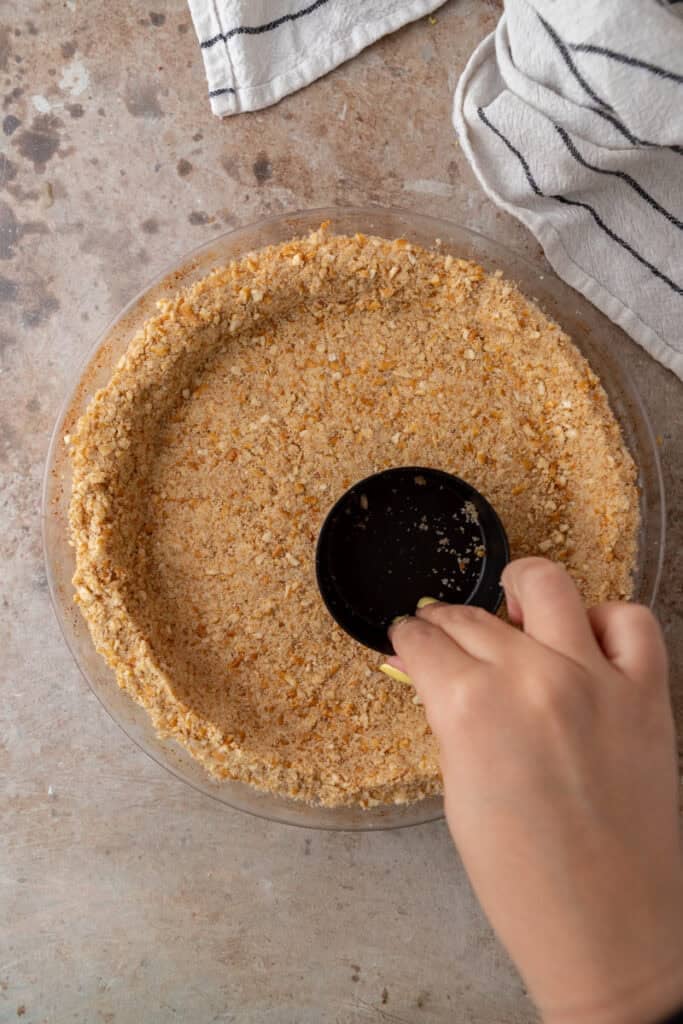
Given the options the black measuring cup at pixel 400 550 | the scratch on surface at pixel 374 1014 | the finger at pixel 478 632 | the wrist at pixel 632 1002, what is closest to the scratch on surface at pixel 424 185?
the black measuring cup at pixel 400 550

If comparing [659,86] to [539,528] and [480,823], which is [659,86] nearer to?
[539,528]

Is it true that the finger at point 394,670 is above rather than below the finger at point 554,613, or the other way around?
below

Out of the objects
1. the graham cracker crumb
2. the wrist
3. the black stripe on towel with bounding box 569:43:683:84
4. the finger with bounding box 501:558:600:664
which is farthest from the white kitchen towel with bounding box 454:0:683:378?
the wrist

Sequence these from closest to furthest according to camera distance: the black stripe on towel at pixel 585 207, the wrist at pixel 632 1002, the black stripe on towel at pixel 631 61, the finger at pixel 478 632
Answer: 1. the wrist at pixel 632 1002
2. the finger at pixel 478 632
3. the black stripe on towel at pixel 631 61
4. the black stripe on towel at pixel 585 207

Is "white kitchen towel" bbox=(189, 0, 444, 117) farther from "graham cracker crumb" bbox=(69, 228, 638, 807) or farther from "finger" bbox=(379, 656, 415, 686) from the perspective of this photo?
"finger" bbox=(379, 656, 415, 686)

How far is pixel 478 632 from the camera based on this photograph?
2.38 ft

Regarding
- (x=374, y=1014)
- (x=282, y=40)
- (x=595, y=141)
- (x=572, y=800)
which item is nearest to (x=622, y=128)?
(x=595, y=141)

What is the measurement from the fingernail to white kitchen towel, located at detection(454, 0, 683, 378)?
571mm

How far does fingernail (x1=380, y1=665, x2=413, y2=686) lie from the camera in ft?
3.23

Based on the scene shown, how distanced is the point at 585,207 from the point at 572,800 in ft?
2.61

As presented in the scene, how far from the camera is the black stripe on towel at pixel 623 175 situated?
103 centimetres

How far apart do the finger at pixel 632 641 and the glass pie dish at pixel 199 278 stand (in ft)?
1.28

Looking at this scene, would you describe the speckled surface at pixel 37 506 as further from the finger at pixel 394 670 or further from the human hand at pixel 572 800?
the human hand at pixel 572 800

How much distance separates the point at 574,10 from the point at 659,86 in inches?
5.4
